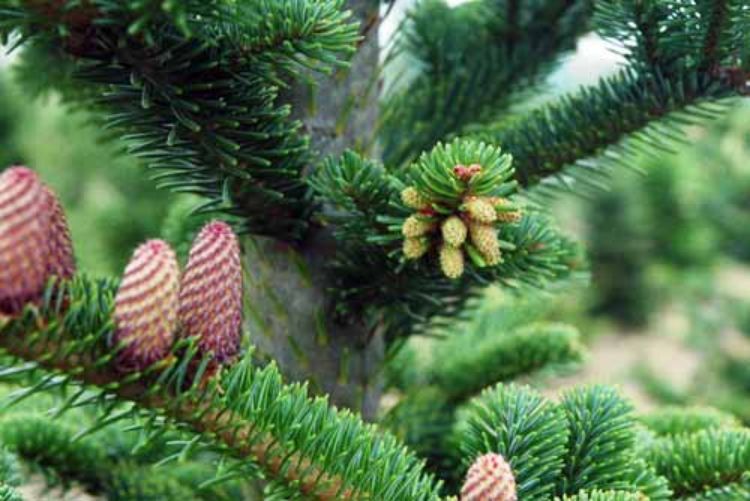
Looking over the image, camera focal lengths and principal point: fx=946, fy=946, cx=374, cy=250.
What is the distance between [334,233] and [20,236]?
0.34m

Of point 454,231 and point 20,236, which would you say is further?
point 454,231

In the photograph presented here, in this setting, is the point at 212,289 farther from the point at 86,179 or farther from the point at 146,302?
the point at 86,179

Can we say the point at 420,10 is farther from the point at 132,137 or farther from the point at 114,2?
the point at 114,2

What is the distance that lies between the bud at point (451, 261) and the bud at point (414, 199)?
0.11 ft

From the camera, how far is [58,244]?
23.9 inches

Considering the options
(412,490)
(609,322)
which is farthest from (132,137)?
(609,322)

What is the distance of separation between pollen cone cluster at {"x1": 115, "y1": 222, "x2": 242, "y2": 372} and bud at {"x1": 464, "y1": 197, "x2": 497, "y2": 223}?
0.17 m

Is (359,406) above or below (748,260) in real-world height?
above

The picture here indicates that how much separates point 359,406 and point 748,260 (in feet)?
11.4

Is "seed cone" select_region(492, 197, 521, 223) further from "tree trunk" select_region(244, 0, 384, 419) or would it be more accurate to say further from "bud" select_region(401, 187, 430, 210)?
"tree trunk" select_region(244, 0, 384, 419)

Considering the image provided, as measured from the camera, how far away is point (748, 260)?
4.07 metres

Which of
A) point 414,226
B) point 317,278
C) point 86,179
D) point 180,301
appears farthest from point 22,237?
point 86,179

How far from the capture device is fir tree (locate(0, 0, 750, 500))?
60cm

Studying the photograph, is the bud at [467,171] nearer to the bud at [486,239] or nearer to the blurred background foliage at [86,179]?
the bud at [486,239]
